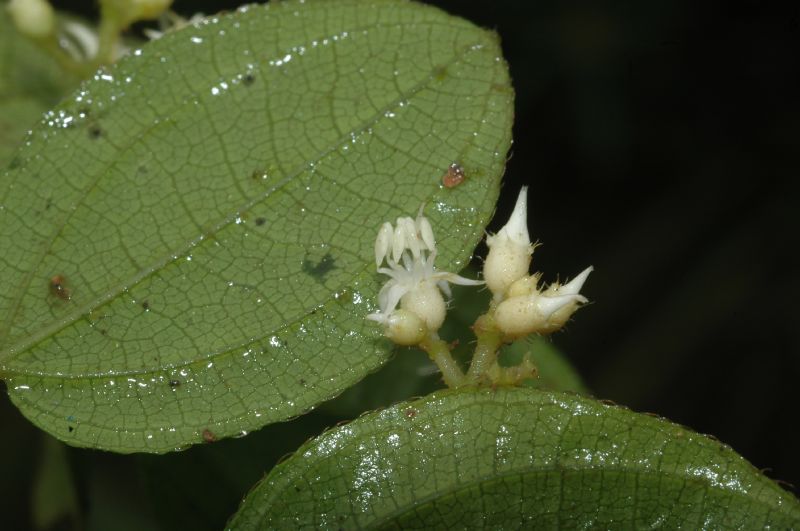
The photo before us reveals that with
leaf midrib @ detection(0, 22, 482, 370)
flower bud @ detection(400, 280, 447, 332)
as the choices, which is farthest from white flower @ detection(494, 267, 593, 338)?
leaf midrib @ detection(0, 22, 482, 370)

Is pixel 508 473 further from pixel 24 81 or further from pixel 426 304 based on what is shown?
pixel 24 81

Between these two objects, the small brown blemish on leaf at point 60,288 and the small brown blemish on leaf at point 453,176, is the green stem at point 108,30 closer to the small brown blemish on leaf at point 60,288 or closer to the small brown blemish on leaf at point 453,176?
the small brown blemish on leaf at point 60,288

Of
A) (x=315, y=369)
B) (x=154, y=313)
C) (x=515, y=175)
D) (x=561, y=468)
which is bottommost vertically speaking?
(x=561, y=468)

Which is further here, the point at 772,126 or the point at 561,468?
the point at 772,126

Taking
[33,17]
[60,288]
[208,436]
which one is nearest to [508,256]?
[208,436]

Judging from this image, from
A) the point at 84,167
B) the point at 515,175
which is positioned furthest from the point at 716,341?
the point at 84,167

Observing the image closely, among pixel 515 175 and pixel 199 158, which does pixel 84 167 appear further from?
pixel 515 175

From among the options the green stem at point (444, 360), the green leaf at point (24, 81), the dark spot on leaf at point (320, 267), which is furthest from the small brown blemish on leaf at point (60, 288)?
the green leaf at point (24, 81)
